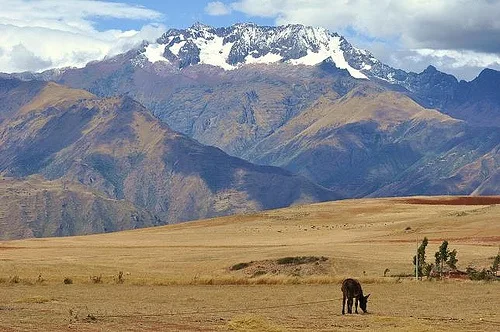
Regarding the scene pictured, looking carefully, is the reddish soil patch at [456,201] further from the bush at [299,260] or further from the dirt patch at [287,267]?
the dirt patch at [287,267]

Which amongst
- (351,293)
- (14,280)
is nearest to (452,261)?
(351,293)

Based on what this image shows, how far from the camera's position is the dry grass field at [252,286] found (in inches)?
1344

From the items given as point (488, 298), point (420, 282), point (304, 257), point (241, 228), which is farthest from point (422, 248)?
point (241, 228)

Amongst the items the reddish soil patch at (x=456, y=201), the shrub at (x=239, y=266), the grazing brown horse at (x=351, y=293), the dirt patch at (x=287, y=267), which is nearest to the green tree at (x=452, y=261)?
the dirt patch at (x=287, y=267)

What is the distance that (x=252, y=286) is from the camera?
181 feet

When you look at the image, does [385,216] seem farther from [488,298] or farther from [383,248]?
[488,298]

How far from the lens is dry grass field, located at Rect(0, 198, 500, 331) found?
34125mm

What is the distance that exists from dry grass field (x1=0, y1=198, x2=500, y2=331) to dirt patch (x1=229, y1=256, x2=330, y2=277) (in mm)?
149

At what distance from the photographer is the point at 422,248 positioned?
65938mm

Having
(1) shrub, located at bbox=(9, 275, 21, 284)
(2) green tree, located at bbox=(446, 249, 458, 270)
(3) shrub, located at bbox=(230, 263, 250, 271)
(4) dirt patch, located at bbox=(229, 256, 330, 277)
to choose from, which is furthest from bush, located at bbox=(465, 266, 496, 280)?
(1) shrub, located at bbox=(9, 275, 21, 284)

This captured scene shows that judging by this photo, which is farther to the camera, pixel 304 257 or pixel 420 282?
pixel 304 257

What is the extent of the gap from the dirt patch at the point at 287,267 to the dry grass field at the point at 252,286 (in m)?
0.15

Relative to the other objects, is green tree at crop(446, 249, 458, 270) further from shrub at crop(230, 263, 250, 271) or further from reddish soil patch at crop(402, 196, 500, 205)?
reddish soil patch at crop(402, 196, 500, 205)

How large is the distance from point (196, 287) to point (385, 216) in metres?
95.8
